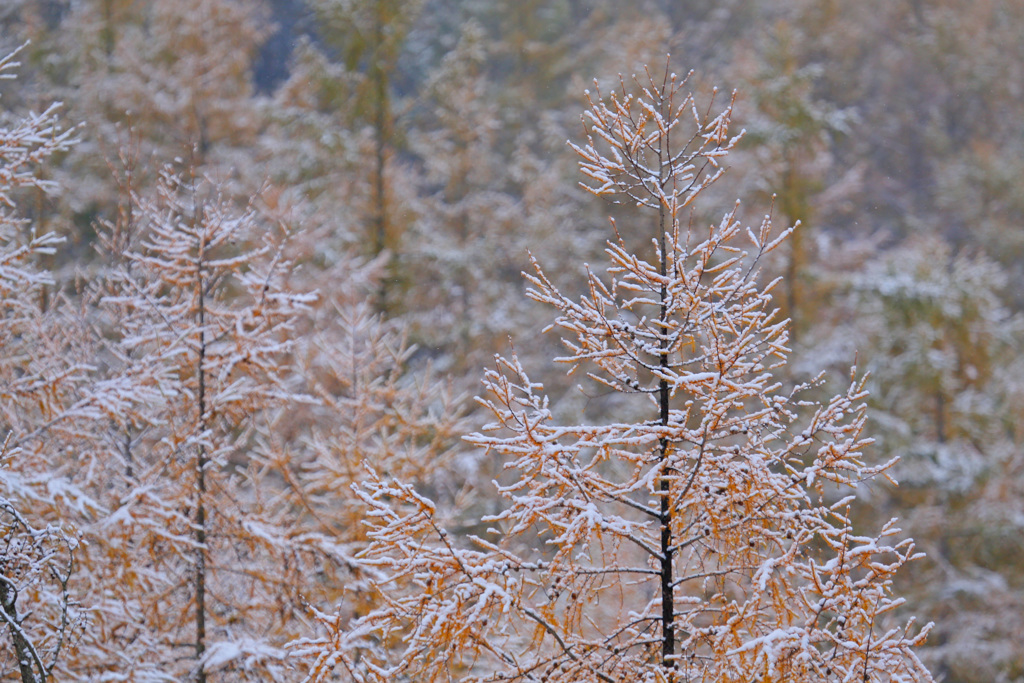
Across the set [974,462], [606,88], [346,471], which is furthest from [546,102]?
[346,471]

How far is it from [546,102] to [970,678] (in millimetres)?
16304

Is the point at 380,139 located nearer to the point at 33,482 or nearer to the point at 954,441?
the point at 33,482

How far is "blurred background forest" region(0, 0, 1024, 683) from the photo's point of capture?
34.1 ft

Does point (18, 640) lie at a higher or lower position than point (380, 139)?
lower

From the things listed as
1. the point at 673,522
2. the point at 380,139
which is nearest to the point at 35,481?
the point at 673,522

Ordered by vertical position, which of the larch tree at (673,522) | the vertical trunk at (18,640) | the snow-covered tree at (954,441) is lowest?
the snow-covered tree at (954,441)

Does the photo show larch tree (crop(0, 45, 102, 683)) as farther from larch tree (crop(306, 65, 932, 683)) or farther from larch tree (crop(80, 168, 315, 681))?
larch tree (crop(306, 65, 932, 683))

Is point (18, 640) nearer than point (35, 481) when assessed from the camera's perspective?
Yes

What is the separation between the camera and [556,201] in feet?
49.1

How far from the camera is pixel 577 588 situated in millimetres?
3432

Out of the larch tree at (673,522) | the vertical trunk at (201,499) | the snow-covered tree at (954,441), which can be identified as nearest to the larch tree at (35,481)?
the vertical trunk at (201,499)

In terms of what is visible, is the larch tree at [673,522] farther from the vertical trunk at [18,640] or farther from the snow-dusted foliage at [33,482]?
the snow-dusted foliage at [33,482]

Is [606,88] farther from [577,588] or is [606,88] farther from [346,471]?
[577,588]

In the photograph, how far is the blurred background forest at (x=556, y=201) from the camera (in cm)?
1039
